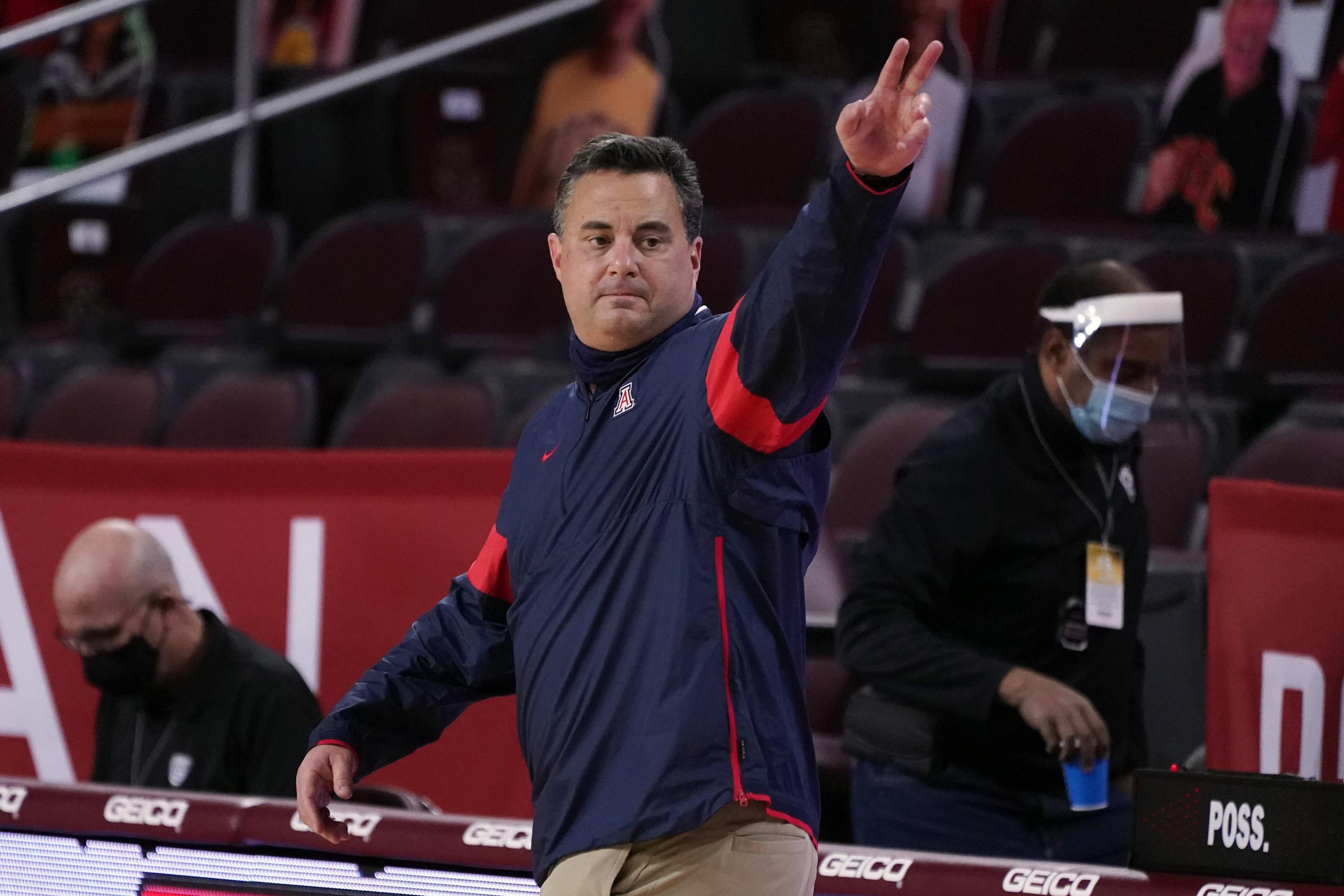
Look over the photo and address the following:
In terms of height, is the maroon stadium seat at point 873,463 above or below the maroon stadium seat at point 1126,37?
below

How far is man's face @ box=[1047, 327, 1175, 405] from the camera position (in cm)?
292

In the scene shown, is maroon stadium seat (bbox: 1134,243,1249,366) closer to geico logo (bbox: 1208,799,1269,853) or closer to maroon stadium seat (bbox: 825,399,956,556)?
maroon stadium seat (bbox: 825,399,956,556)

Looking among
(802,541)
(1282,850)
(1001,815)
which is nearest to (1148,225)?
(1001,815)

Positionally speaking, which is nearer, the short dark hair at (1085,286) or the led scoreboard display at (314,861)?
the led scoreboard display at (314,861)

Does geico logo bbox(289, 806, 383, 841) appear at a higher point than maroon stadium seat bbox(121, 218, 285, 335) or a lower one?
lower

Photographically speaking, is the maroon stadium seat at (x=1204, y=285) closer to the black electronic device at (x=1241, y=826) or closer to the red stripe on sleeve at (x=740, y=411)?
the black electronic device at (x=1241, y=826)

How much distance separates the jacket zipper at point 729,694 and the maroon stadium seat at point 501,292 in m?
3.90

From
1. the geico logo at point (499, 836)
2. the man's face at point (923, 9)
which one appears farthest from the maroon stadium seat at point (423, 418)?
the man's face at point (923, 9)

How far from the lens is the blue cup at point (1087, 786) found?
2.69 meters

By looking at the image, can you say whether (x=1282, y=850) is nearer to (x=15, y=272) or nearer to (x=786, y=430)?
(x=786, y=430)

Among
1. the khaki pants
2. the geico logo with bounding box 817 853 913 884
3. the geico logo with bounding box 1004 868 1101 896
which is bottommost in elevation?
the geico logo with bounding box 817 853 913 884

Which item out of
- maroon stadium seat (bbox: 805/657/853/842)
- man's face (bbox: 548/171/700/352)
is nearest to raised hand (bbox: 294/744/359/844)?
man's face (bbox: 548/171/700/352)

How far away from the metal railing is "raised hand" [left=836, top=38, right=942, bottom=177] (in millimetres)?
5136

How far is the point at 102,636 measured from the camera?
339 cm
